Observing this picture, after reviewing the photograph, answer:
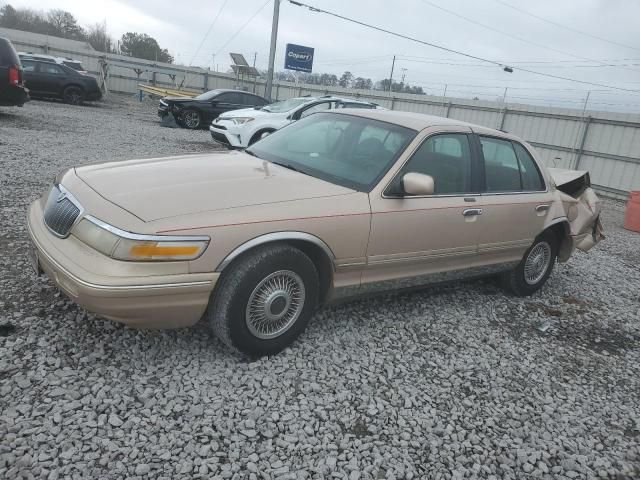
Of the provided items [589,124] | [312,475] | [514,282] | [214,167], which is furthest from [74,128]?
[589,124]

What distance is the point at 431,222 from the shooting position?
12.4 ft

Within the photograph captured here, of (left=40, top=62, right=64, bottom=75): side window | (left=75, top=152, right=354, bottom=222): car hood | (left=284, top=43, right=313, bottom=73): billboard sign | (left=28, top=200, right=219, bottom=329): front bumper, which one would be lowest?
(left=28, top=200, right=219, bottom=329): front bumper

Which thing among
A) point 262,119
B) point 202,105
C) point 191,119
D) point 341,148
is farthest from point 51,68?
point 341,148

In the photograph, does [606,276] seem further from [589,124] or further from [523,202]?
[589,124]

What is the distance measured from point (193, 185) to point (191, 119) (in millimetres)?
14234

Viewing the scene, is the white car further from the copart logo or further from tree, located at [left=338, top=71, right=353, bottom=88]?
tree, located at [left=338, top=71, right=353, bottom=88]

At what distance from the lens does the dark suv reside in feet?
60.7

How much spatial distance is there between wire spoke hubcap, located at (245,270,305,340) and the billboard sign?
23732 mm

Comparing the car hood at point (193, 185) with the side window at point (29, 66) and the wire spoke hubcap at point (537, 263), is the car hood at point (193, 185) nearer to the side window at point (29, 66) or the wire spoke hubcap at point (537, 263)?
the wire spoke hubcap at point (537, 263)

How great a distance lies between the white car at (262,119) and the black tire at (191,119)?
14.0 feet

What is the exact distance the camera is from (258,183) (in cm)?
330

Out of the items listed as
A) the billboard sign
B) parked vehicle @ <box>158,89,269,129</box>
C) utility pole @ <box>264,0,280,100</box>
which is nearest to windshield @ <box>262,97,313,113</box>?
parked vehicle @ <box>158,89,269,129</box>

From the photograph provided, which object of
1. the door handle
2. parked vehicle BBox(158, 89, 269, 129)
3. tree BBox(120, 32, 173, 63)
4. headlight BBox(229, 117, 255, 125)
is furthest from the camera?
tree BBox(120, 32, 173, 63)

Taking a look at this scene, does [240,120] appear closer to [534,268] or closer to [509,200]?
[534,268]
